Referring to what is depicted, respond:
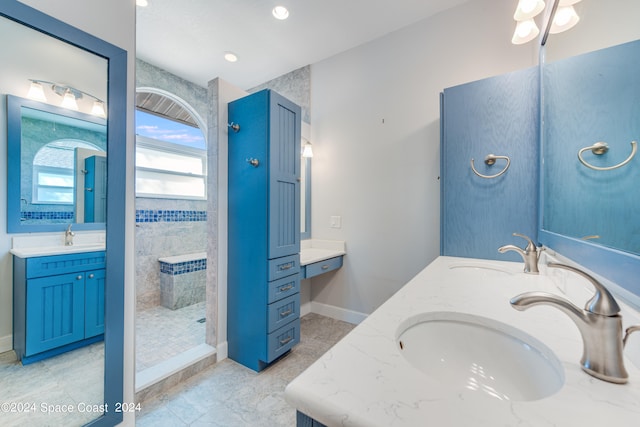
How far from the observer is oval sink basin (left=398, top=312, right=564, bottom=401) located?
60 centimetres

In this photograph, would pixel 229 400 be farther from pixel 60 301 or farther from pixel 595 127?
pixel 595 127

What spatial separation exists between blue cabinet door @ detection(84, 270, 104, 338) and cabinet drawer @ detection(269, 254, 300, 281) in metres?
0.94

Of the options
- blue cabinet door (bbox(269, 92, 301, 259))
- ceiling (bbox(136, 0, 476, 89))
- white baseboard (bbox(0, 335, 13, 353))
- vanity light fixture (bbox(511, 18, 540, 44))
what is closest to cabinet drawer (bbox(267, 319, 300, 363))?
blue cabinet door (bbox(269, 92, 301, 259))

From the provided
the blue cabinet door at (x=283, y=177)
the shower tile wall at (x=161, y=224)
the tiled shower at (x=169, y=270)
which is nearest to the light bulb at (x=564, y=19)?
the blue cabinet door at (x=283, y=177)

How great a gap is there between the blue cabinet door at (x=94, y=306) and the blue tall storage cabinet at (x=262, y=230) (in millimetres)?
873

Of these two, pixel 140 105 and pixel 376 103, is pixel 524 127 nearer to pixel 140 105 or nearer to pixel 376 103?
pixel 376 103

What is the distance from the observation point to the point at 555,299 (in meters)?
0.51

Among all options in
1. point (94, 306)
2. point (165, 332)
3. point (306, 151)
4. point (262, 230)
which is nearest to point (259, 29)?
point (306, 151)

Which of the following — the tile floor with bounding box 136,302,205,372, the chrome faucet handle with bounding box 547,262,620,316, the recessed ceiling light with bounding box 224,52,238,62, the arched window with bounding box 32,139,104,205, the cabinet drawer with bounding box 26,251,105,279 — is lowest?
the tile floor with bounding box 136,302,205,372

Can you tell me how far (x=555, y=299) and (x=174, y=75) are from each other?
3.93 m

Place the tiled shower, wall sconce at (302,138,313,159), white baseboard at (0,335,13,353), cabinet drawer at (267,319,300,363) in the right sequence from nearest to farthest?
white baseboard at (0,335,13,353)
cabinet drawer at (267,319,300,363)
the tiled shower
wall sconce at (302,138,313,159)

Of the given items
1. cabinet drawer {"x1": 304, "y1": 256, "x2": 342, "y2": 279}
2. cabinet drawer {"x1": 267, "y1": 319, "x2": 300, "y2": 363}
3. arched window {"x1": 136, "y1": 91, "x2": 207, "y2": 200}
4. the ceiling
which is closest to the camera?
cabinet drawer {"x1": 267, "y1": 319, "x2": 300, "y2": 363}

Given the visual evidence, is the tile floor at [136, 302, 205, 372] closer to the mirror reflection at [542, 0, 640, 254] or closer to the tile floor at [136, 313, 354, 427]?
the tile floor at [136, 313, 354, 427]

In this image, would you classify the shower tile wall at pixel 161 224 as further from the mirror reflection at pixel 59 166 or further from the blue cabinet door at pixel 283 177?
the blue cabinet door at pixel 283 177
